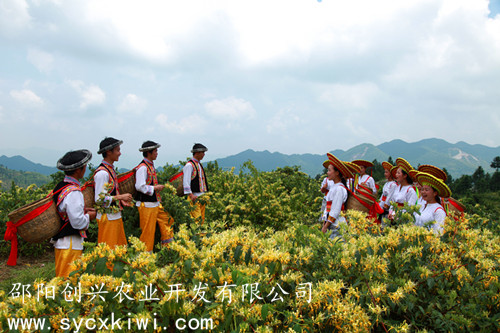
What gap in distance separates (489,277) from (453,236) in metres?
0.61

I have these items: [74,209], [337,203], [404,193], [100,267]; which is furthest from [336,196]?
[100,267]

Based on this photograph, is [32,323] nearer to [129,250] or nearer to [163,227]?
[129,250]

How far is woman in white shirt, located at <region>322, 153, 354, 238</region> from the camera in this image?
206 inches

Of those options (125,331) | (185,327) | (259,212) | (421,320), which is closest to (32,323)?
(125,331)

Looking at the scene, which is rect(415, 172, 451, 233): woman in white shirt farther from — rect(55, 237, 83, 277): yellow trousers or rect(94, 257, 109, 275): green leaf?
rect(55, 237, 83, 277): yellow trousers

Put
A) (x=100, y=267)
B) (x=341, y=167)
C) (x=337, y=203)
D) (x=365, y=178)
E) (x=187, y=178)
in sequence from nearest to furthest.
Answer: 1. (x=100, y=267)
2. (x=337, y=203)
3. (x=341, y=167)
4. (x=187, y=178)
5. (x=365, y=178)

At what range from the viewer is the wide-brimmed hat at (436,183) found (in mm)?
4625

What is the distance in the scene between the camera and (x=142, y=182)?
5520 millimetres

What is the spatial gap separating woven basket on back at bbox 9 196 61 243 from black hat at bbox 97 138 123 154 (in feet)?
4.18

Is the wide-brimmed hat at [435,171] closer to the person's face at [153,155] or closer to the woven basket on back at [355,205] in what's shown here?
the woven basket on back at [355,205]

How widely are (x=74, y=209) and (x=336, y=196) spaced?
3658mm

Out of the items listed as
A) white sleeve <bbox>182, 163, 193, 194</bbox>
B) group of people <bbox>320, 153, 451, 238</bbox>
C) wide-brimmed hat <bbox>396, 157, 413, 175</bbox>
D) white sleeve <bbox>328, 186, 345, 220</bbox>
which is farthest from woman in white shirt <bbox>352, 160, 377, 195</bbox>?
white sleeve <bbox>182, 163, 193, 194</bbox>

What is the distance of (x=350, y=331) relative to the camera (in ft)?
6.07

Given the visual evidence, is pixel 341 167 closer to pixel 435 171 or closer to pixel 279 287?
pixel 435 171
